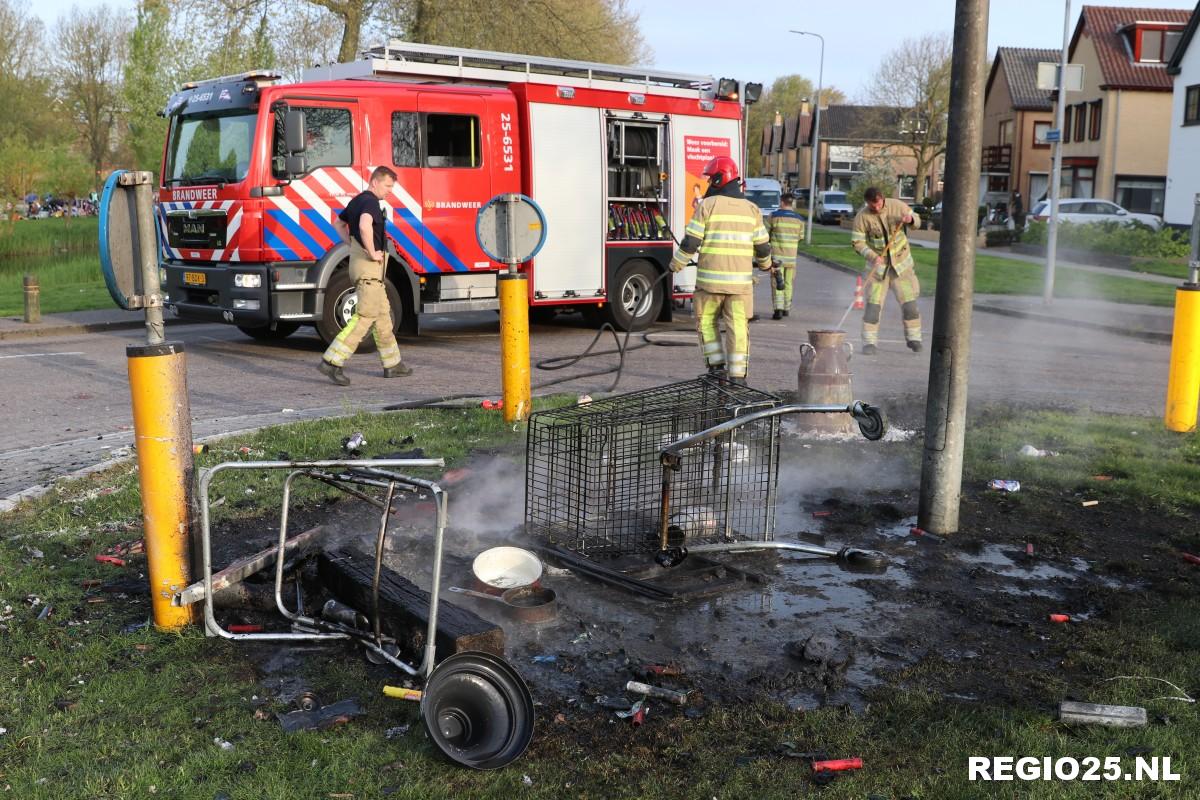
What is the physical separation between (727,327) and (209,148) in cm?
689

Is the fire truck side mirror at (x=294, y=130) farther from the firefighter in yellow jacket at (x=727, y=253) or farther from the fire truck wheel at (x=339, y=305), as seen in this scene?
the firefighter in yellow jacket at (x=727, y=253)

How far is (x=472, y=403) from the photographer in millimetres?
8938

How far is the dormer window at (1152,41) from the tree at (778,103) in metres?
48.8

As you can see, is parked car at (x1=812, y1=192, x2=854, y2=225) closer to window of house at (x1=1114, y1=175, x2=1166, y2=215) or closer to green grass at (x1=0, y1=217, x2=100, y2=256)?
window of house at (x1=1114, y1=175, x2=1166, y2=215)

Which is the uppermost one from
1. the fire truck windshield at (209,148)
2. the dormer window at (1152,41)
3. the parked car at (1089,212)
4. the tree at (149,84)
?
the dormer window at (1152,41)

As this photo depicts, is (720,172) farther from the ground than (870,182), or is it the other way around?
(870,182)

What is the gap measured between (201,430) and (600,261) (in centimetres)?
718

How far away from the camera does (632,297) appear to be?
588 inches

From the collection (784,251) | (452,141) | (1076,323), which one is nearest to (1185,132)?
(1076,323)

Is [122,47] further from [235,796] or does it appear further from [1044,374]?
[235,796]

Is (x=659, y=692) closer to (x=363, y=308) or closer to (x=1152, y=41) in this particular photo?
(x=363, y=308)

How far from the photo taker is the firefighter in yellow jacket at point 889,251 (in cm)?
1193

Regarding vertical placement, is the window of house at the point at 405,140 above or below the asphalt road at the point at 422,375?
above

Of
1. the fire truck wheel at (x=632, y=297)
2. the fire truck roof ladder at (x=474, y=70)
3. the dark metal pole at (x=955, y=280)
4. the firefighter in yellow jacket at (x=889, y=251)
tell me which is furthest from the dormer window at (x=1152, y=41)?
the dark metal pole at (x=955, y=280)
